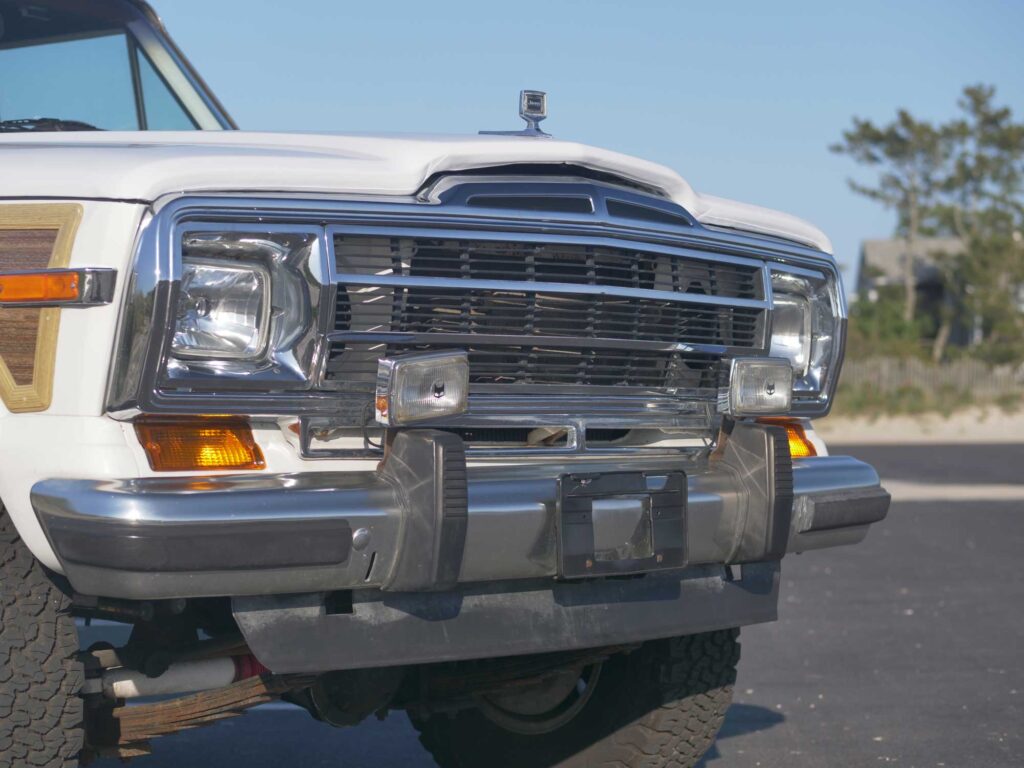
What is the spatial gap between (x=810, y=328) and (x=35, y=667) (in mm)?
2264

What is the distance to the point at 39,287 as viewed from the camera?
2.93 meters

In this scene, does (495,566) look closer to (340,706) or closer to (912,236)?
(340,706)

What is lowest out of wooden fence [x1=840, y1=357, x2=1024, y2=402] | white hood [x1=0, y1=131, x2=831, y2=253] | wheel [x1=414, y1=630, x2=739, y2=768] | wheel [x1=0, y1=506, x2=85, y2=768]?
wooden fence [x1=840, y1=357, x2=1024, y2=402]

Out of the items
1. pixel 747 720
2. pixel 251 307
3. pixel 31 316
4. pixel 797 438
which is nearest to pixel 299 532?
pixel 251 307

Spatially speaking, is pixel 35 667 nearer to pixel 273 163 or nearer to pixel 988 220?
pixel 273 163

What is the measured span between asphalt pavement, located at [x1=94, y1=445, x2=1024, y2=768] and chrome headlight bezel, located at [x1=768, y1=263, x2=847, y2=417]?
155 centimetres

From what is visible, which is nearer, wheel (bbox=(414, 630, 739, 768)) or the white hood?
the white hood

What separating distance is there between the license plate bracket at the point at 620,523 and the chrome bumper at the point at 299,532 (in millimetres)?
32

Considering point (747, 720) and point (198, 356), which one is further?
point (747, 720)

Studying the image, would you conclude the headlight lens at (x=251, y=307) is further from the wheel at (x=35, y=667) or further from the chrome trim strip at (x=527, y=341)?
the wheel at (x=35, y=667)

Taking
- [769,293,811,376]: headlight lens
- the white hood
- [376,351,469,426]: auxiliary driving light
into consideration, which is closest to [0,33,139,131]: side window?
the white hood

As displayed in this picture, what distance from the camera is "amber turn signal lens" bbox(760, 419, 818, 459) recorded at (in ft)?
13.2

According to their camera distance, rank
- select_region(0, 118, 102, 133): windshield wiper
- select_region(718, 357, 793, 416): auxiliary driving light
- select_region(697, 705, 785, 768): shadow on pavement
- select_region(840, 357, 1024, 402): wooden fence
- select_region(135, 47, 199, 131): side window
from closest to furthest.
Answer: select_region(718, 357, 793, 416): auxiliary driving light → select_region(0, 118, 102, 133): windshield wiper → select_region(135, 47, 199, 131): side window → select_region(697, 705, 785, 768): shadow on pavement → select_region(840, 357, 1024, 402): wooden fence

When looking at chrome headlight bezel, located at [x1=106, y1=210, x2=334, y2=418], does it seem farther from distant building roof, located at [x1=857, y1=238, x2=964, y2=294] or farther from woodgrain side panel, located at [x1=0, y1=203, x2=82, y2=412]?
distant building roof, located at [x1=857, y1=238, x2=964, y2=294]
